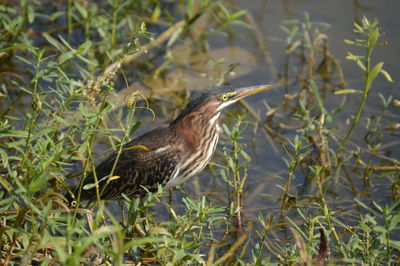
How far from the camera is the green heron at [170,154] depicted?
6.21m

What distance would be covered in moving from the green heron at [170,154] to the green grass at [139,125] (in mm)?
194

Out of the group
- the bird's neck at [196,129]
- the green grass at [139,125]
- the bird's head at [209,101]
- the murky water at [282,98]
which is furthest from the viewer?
the murky water at [282,98]

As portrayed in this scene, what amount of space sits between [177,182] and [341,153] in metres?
1.94

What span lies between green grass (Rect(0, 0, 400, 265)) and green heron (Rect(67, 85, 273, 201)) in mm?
194

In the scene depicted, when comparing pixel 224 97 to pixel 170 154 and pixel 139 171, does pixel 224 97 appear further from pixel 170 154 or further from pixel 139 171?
pixel 139 171

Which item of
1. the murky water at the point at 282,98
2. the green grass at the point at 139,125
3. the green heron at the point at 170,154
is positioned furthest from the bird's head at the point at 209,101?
the murky water at the point at 282,98

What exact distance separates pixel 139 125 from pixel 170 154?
1204mm

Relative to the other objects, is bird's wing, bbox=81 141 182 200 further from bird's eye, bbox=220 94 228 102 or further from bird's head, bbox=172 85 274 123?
bird's eye, bbox=220 94 228 102

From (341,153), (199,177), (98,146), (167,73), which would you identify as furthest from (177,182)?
(167,73)

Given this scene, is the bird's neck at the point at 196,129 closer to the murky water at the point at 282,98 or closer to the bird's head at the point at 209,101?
the bird's head at the point at 209,101

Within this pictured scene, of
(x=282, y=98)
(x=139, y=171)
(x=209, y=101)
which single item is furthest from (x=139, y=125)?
(x=282, y=98)

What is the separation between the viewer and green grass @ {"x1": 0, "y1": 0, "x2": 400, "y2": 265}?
15.3ft

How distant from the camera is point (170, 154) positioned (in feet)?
20.6

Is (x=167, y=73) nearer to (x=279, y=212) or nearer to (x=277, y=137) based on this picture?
(x=277, y=137)
